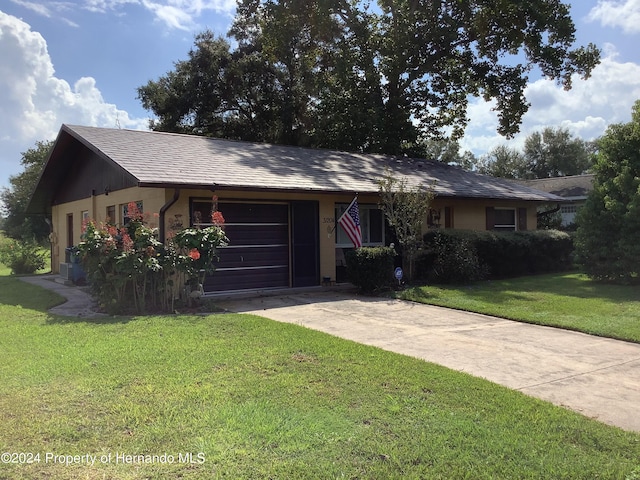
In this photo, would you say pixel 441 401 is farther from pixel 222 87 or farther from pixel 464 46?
pixel 222 87

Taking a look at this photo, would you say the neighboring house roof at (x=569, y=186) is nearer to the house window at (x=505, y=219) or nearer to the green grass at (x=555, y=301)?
the house window at (x=505, y=219)

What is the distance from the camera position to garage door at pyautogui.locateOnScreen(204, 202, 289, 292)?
1162 centimetres

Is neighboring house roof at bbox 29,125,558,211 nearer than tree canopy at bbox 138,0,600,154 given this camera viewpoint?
Yes

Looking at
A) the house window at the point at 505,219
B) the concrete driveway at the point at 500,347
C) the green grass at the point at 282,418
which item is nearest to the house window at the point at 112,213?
the concrete driveway at the point at 500,347

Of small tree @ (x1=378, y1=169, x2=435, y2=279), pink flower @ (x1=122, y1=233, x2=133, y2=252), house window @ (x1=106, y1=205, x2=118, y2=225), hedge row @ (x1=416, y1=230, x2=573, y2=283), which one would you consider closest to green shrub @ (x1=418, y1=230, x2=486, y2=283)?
hedge row @ (x1=416, y1=230, x2=573, y2=283)

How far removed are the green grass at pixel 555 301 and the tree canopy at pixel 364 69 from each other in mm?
12902

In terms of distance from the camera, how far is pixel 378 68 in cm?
2466

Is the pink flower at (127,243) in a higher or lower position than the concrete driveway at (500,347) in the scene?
higher

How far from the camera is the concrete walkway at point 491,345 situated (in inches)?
188

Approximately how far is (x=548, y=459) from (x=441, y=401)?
1140 mm

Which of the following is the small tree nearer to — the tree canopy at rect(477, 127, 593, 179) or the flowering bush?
the flowering bush

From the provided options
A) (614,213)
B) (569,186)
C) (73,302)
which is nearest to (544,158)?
(569,186)

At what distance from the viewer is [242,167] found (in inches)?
492

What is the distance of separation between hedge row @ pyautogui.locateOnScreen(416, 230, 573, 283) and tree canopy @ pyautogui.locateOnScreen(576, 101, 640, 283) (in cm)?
204
